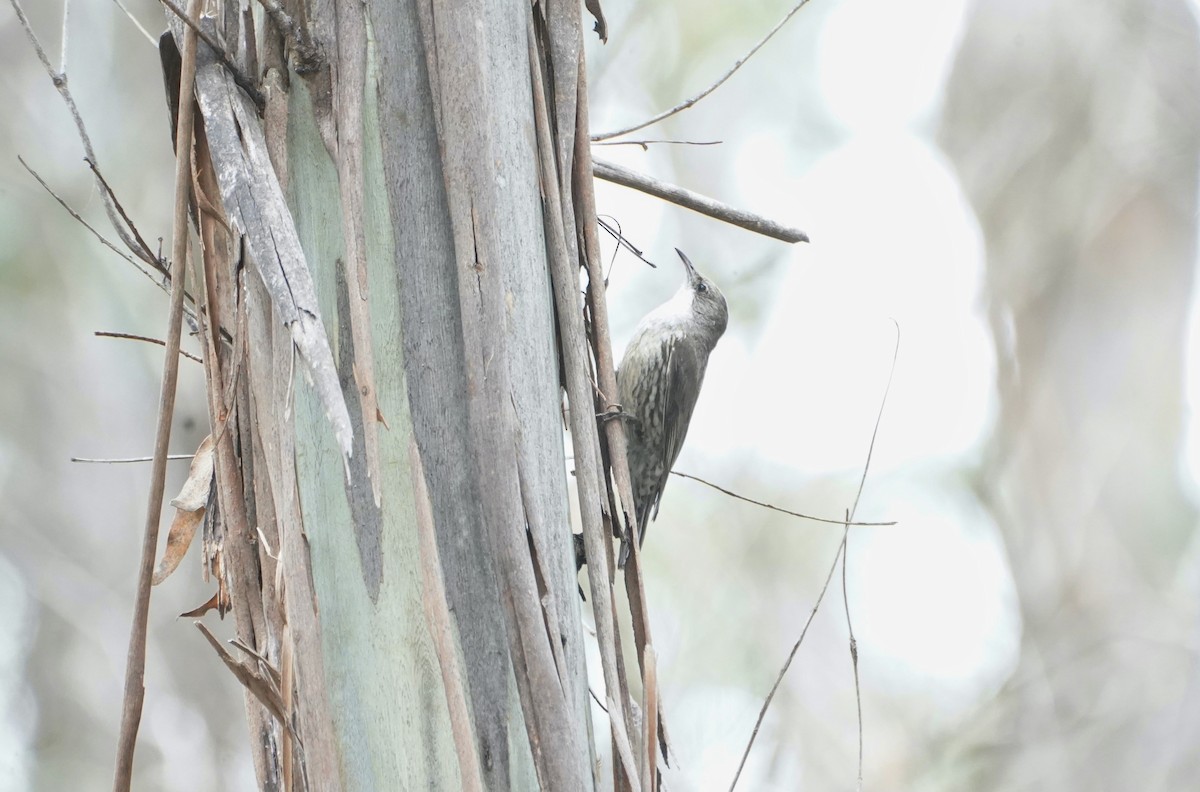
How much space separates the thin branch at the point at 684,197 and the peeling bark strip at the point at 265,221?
761mm

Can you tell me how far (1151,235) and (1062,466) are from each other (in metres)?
1.64

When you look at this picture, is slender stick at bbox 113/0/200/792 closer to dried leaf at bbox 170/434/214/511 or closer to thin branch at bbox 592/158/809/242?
dried leaf at bbox 170/434/214/511

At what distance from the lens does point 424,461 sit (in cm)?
120

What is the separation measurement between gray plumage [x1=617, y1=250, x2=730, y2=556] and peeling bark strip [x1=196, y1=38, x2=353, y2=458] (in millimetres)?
2327

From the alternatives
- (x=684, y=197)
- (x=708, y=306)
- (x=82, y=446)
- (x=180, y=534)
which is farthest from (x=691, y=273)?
(x=82, y=446)

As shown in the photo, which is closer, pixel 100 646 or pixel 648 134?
pixel 100 646

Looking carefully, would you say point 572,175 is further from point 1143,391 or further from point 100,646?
point 1143,391

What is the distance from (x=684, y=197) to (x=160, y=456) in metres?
1.06

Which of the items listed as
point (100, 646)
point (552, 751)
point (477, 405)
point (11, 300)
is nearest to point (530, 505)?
point (477, 405)

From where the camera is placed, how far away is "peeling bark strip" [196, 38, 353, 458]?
43.9 inches

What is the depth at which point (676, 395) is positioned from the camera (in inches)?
141

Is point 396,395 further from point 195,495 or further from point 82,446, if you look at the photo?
point 82,446

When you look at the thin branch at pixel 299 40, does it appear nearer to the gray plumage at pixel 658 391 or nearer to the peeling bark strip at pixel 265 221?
the peeling bark strip at pixel 265 221

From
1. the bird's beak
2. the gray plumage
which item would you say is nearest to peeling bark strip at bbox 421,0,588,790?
the gray plumage
